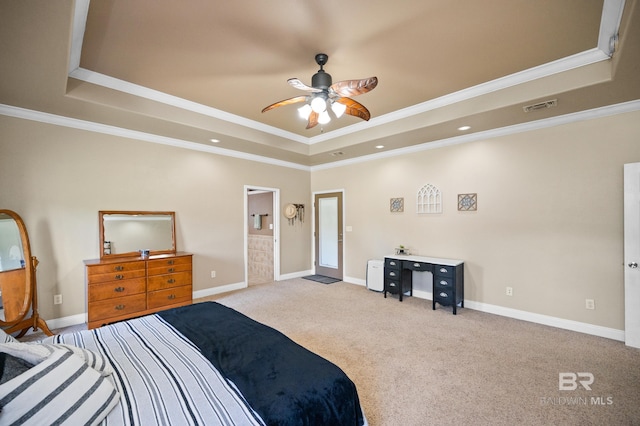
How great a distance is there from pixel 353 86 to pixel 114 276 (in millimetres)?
3595

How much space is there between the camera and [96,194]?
3.86m

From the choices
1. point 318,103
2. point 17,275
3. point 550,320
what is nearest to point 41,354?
point 318,103

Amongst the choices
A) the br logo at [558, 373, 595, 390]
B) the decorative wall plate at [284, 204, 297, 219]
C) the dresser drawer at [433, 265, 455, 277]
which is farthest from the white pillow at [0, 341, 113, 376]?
the decorative wall plate at [284, 204, 297, 219]

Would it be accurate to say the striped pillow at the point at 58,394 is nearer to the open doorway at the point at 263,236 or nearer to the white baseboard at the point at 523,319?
the white baseboard at the point at 523,319

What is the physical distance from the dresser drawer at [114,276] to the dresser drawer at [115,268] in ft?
0.05

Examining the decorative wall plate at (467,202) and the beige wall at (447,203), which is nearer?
the beige wall at (447,203)

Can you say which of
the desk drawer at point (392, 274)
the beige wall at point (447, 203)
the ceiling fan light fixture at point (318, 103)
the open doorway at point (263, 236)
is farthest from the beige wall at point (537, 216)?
the ceiling fan light fixture at point (318, 103)

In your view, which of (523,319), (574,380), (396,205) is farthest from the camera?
(396,205)

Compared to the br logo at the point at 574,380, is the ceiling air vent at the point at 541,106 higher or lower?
higher

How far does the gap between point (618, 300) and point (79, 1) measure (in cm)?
577

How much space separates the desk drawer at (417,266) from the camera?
14.2 feet

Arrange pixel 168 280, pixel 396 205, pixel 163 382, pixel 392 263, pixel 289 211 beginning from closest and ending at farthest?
pixel 163 382, pixel 168 280, pixel 392 263, pixel 396 205, pixel 289 211

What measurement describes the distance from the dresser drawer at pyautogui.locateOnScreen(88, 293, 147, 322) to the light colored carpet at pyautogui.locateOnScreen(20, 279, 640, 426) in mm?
1370

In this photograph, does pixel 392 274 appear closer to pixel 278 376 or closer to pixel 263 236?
pixel 263 236
